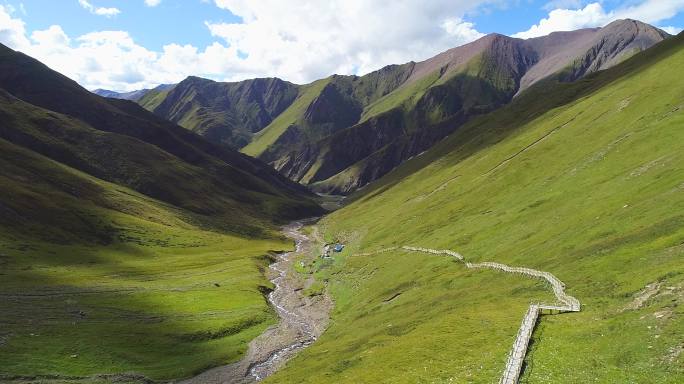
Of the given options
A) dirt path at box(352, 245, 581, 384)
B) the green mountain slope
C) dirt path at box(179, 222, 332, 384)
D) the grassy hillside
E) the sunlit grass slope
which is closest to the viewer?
dirt path at box(352, 245, 581, 384)

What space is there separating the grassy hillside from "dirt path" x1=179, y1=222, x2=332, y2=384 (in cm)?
471

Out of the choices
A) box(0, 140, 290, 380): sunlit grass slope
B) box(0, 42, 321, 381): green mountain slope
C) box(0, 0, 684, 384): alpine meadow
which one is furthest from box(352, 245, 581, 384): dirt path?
box(0, 140, 290, 380): sunlit grass slope

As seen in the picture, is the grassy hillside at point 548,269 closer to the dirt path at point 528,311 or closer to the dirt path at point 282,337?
the dirt path at point 528,311

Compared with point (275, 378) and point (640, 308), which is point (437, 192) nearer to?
point (275, 378)

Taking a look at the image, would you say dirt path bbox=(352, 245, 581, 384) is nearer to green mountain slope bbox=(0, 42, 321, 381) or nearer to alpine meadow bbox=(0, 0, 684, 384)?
alpine meadow bbox=(0, 0, 684, 384)

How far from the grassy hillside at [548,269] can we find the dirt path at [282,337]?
471 cm

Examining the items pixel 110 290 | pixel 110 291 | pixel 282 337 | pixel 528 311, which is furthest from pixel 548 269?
pixel 110 290

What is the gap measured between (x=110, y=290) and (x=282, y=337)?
45227 millimetres

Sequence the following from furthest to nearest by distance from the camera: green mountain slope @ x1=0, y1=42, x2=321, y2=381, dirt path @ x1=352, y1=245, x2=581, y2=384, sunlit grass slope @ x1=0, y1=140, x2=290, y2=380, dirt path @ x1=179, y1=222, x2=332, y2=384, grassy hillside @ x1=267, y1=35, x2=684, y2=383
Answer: sunlit grass slope @ x1=0, y1=140, x2=290, y2=380 → dirt path @ x1=179, y1=222, x2=332, y2=384 → green mountain slope @ x1=0, y1=42, x2=321, y2=381 → grassy hillside @ x1=267, y1=35, x2=684, y2=383 → dirt path @ x1=352, y1=245, x2=581, y2=384

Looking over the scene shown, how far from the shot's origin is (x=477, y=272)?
8162cm

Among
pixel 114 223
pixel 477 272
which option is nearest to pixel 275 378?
pixel 477 272

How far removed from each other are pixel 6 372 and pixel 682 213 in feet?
293

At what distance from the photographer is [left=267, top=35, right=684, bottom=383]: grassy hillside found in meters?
39.9

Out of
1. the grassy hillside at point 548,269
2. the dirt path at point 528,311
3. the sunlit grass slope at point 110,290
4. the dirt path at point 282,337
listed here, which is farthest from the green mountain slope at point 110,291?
the dirt path at point 528,311
